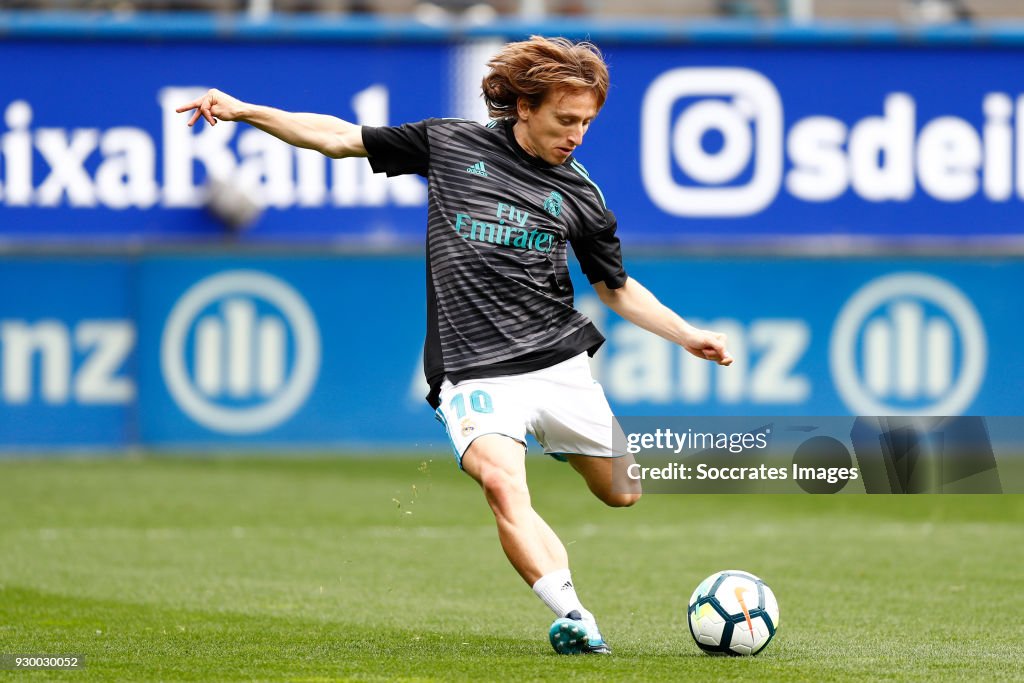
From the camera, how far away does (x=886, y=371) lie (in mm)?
14375

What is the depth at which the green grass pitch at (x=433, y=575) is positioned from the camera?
594cm

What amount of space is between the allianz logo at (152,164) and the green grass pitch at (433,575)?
2493mm

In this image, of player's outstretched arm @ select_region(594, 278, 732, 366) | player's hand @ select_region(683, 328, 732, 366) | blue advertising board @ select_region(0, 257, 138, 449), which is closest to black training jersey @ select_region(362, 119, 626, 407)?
player's outstretched arm @ select_region(594, 278, 732, 366)

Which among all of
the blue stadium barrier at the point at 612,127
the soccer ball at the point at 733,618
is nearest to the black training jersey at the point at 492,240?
the soccer ball at the point at 733,618

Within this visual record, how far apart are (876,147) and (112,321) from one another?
6.86 m

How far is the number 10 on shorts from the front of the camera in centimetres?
606

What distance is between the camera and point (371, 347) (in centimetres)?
1434

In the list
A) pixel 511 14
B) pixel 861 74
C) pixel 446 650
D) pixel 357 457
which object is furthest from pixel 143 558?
pixel 861 74

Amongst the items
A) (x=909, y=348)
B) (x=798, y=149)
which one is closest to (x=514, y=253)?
(x=909, y=348)

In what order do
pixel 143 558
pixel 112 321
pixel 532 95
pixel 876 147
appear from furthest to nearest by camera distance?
pixel 876 147, pixel 112 321, pixel 143 558, pixel 532 95

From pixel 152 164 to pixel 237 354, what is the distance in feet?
7.08

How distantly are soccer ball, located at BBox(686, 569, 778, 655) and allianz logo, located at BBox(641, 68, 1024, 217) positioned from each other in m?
9.60

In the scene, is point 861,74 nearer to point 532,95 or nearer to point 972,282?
point 972,282

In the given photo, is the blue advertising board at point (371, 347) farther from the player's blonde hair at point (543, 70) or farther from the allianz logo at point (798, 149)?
the player's blonde hair at point (543, 70)
